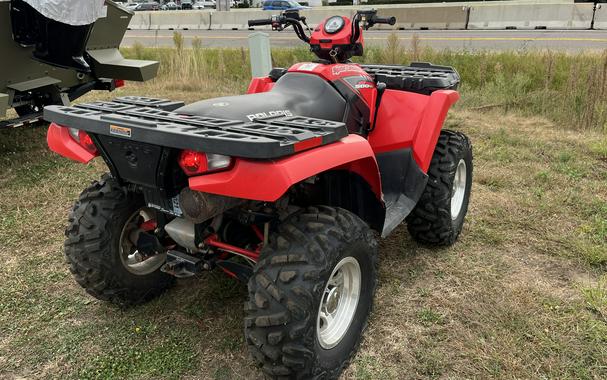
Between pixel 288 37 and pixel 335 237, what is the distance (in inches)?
786

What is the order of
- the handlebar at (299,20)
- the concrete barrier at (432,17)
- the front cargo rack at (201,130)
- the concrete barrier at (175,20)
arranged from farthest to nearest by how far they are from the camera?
the concrete barrier at (175,20) → the concrete barrier at (432,17) → the handlebar at (299,20) → the front cargo rack at (201,130)

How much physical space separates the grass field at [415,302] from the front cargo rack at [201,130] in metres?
1.24

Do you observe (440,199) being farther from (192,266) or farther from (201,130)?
(201,130)

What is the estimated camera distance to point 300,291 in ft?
7.00

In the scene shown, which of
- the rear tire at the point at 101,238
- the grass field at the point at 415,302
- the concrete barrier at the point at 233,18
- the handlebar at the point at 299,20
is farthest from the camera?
the concrete barrier at the point at 233,18

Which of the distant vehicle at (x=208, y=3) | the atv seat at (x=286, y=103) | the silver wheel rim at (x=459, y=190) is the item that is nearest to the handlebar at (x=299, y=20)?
the atv seat at (x=286, y=103)

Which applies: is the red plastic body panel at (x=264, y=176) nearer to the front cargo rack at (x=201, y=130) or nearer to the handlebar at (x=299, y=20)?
the front cargo rack at (x=201, y=130)

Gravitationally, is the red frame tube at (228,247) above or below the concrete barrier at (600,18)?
below

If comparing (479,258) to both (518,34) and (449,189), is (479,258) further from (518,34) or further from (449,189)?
(518,34)

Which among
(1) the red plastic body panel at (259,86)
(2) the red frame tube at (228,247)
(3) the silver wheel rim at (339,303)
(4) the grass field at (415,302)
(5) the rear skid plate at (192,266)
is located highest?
(1) the red plastic body panel at (259,86)

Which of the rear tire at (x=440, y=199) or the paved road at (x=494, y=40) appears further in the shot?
the paved road at (x=494, y=40)

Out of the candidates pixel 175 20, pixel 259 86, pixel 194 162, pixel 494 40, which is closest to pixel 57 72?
pixel 259 86

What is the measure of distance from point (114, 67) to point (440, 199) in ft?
14.7

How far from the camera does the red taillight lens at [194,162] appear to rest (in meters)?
2.04
